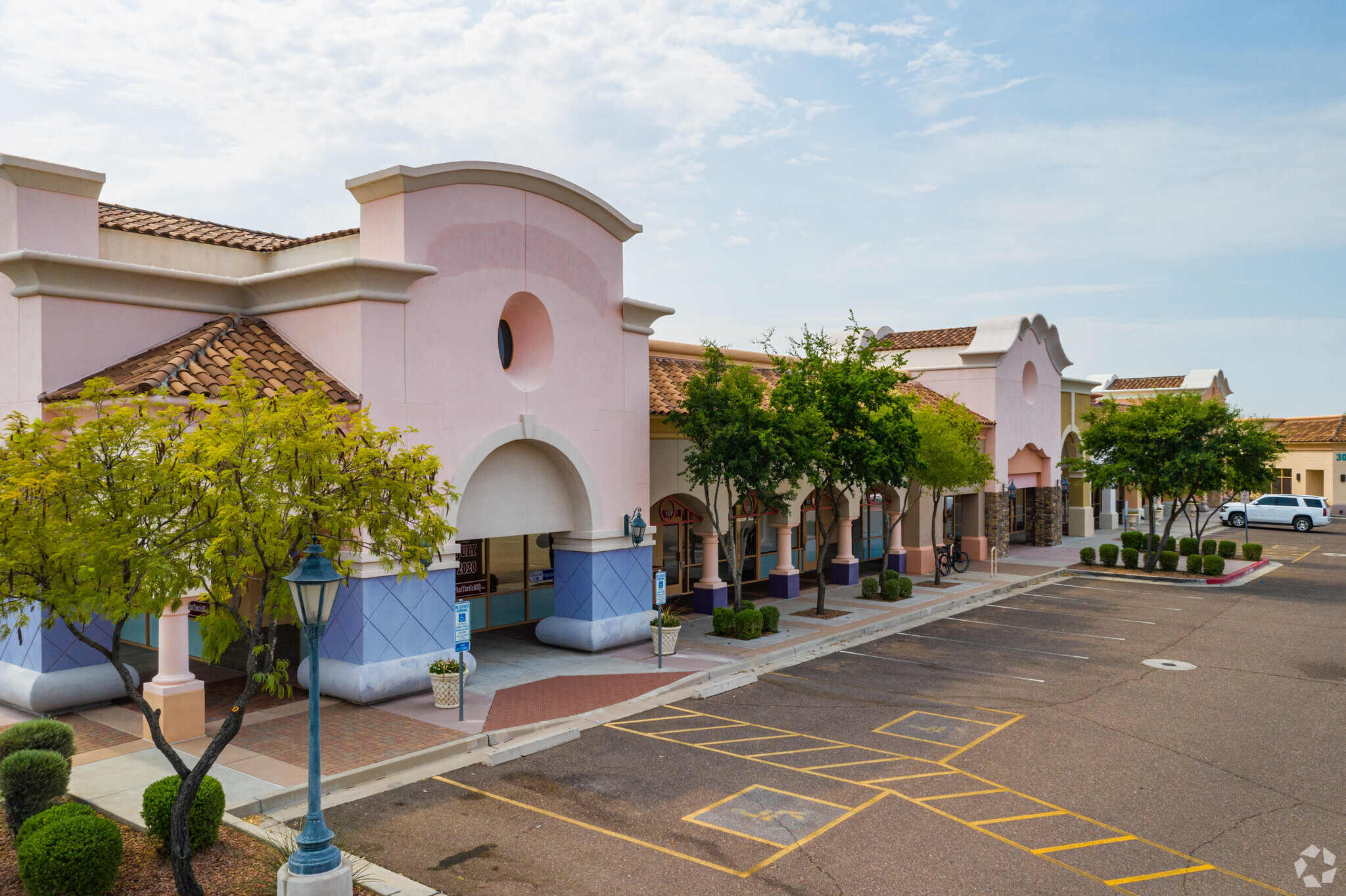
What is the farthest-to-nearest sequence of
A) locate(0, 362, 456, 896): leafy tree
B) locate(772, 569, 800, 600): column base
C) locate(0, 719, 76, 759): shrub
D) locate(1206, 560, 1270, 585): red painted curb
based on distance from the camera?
locate(1206, 560, 1270, 585): red painted curb, locate(772, 569, 800, 600): column base, locate(0, 719, 76, 759): shrub, locate(0, 362, 456, 896): leafy tree

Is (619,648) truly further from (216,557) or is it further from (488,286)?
(216,557)

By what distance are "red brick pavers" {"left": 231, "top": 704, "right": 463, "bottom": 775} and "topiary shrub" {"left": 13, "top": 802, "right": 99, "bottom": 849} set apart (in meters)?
3.26

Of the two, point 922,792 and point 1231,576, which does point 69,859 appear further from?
point 1231,576

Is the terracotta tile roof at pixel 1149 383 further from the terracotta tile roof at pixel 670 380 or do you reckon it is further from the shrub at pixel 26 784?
A: the shrub at pixel 26 784

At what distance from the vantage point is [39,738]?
10180 mm

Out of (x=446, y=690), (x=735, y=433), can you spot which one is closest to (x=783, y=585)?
(x=735, y=433)

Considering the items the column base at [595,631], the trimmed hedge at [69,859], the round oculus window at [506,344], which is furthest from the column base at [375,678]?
the trimmed hedge at [69,859]

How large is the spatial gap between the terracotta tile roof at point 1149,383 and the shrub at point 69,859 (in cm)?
5652

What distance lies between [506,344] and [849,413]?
28.6 ft

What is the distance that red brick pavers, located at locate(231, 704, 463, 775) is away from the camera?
479 inches

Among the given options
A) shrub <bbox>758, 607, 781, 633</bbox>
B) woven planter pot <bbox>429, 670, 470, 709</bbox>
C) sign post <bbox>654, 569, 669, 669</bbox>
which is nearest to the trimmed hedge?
woven planter pot <bbox>429, 670, 470, 709</bbox>

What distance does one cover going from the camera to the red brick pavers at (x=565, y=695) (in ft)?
46.4

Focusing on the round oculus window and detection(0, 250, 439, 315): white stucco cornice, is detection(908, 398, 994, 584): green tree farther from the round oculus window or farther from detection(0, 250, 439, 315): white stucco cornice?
detection(0, 250, 439, 315): white stucco cornice

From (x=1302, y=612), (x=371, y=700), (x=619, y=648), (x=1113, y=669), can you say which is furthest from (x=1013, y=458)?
(x=371, y=700)
